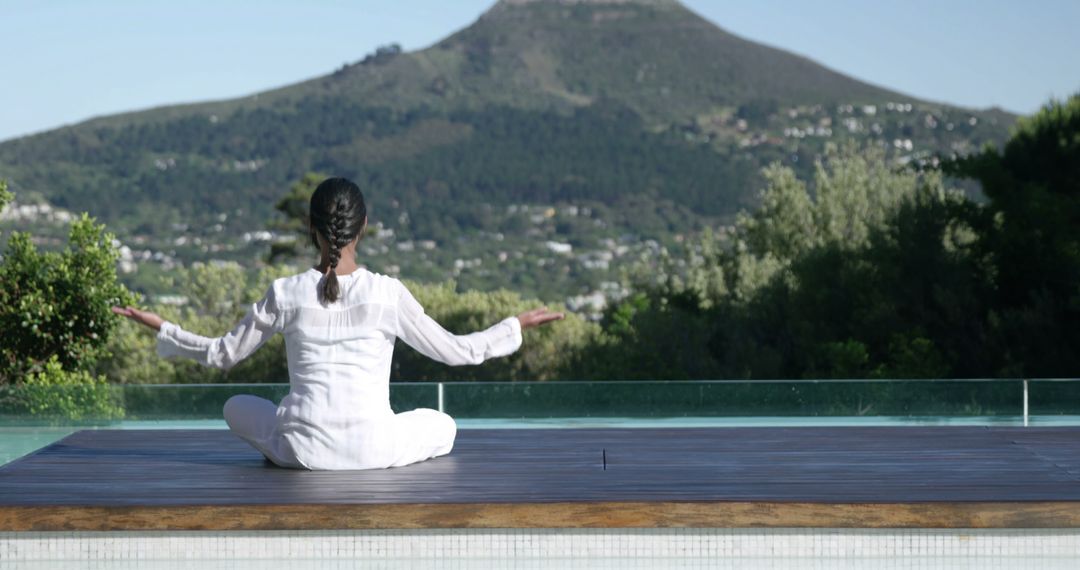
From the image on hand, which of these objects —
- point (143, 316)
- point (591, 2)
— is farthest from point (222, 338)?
point (591, 2)

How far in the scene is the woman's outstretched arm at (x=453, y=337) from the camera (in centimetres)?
397

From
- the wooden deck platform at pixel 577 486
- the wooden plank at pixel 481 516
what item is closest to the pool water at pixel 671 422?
the wooden deck platform at pixel 577 486

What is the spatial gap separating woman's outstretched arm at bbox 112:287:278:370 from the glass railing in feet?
7.96

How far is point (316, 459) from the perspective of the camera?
407 cm

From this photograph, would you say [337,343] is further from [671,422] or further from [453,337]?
[671,422]

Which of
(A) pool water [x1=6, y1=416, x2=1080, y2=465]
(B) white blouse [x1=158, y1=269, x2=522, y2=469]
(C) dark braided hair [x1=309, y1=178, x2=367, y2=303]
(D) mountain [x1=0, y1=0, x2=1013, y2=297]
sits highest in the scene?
(D) mountain [x1=0, y1=0, x2=1013, y2=297]

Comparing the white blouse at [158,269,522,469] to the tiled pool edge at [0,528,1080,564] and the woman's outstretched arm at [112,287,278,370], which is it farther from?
the tiled pool edge at [0,528,1080,564]

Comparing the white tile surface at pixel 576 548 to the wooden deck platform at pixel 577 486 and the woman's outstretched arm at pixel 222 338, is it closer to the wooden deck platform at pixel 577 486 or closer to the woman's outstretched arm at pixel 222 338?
the wooden deck platform at pixel 577 486

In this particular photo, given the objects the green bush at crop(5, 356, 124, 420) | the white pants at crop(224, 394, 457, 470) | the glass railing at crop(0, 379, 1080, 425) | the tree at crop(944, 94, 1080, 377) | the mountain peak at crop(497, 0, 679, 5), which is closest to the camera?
the white pants at crop(224, 394, 457, 470)

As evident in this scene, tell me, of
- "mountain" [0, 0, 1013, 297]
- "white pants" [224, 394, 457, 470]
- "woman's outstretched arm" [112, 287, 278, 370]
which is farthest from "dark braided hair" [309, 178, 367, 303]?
"mountain" [0, 0, 1013, 297]

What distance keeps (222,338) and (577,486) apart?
3.72 feet

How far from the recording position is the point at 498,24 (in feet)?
202

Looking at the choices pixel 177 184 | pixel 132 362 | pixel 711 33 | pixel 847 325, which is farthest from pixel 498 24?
pixel 847 325

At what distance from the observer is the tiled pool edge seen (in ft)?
11.4
